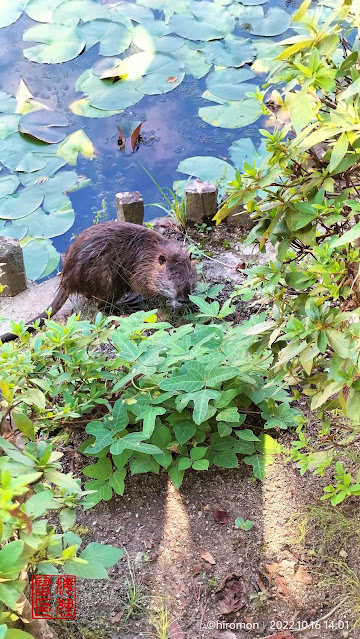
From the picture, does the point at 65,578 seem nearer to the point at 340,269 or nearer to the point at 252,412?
the point at 252,412

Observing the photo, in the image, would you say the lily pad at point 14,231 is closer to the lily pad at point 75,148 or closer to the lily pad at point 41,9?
the lily pad at point 75,148

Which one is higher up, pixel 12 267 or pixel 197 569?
pixel 197 569

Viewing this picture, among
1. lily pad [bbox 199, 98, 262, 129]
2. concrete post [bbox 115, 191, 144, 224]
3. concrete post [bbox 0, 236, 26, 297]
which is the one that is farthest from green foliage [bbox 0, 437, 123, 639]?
lily pad [bbox 199, 98, 262, 129]

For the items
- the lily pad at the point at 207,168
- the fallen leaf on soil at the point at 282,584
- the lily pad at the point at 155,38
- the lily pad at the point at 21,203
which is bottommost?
the lily pad at the point at 21,203

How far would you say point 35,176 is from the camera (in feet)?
15.3

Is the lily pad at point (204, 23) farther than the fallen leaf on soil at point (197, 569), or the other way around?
the lily pad at point (204, 23)

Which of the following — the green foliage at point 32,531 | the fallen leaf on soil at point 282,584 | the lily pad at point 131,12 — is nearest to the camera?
the green foliage at point 32,531

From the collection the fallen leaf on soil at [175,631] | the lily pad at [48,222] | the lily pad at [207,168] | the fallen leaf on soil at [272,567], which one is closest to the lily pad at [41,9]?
the lily pad at [207,168]

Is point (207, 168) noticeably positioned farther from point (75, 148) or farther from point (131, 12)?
point (131, 12)

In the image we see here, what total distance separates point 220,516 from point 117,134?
382 cm

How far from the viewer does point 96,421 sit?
6.93ft

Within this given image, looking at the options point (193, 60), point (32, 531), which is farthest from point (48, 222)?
point (32, 531)

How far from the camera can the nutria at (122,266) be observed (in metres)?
3.53

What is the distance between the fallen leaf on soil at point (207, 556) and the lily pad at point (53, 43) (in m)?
5.06
